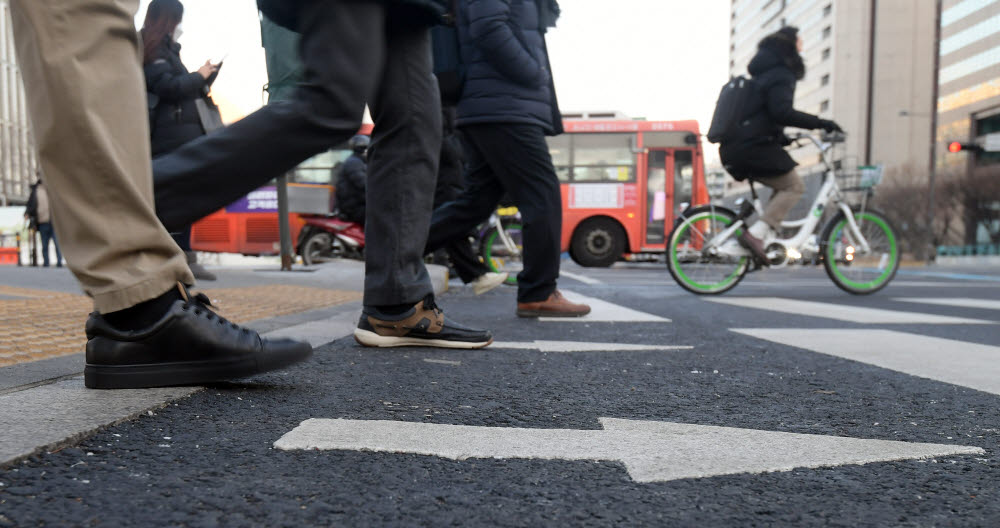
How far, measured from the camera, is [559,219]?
3.91 metres

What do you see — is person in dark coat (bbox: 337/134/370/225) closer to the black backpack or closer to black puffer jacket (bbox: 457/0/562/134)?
the black backpack

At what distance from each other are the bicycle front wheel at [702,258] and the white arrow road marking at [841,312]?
1.49 feet

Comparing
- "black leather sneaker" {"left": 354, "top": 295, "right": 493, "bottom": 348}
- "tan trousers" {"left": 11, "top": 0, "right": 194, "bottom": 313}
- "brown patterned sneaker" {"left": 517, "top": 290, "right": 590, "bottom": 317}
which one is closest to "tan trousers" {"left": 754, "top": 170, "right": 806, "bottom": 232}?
"brown patterned sneaker" {"left": 517, "top": 290, "right": 590, "bottom": 317}

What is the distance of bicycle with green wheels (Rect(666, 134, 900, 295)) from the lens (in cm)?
639

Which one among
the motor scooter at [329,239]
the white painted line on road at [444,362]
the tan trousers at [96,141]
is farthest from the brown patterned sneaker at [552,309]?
the motor scooter at [329,239]

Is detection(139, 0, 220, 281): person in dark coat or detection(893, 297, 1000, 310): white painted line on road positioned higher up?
detection(139, 0, 220, 281): person in dark coat

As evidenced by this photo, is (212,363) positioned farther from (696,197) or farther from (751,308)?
(696,197)

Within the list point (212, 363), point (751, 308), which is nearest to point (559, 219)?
point (751, 308)

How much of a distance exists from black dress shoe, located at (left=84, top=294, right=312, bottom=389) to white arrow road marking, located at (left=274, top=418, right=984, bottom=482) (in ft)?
1.05

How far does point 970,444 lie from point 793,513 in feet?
1.89

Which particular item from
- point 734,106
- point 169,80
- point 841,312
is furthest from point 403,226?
point 734,106

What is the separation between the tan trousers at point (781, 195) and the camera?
6211mm

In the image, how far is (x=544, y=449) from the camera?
1.22 metres

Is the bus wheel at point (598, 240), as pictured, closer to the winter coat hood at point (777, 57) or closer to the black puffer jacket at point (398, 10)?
the winter coat hood at point (777, 57)
